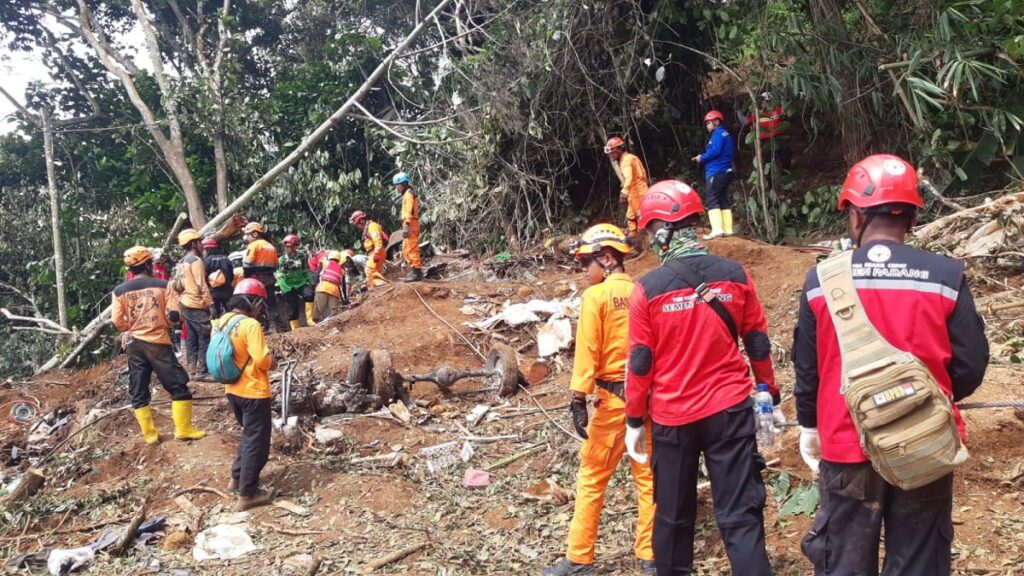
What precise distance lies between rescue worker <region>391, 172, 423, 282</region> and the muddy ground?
2.37 metres

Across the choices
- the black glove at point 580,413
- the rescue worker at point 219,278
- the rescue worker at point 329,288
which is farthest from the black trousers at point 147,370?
the black glove at point 580,413

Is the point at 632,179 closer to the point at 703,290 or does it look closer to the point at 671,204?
the point at 671,204

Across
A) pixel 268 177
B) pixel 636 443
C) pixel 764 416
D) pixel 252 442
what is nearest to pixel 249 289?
pixel 252 442

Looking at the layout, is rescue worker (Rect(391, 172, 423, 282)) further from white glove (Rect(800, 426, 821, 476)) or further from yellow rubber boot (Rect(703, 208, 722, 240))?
white glove (Rect(800, 426, 821, 476))

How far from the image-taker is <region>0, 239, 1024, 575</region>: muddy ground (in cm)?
363

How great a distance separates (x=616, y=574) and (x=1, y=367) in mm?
13674

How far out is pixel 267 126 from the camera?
1466cm

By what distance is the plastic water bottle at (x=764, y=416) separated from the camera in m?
3.30

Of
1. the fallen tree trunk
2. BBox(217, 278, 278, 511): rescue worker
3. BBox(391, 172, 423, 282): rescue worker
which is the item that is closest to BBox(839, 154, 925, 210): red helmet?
BBox(217, 278, 278, 511): rescue worker

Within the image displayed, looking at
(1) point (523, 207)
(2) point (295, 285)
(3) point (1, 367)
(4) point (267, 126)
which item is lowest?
(3) point (1, 367)

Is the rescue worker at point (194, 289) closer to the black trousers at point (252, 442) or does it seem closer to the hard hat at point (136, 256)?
the hard hat at point (136, 256)

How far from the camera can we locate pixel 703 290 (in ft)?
9.41

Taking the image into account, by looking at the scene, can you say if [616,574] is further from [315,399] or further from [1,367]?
[1,367]

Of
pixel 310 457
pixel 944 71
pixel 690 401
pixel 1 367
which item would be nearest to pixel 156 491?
pixel 310 457
